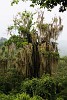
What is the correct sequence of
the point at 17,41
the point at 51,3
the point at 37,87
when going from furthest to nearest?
the point at 17,41 < the point at 37,87 < the point at 51,3

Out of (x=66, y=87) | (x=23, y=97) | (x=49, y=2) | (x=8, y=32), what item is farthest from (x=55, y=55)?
(x=49, y=2)

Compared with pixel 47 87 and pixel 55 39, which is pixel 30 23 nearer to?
pixel 55 39

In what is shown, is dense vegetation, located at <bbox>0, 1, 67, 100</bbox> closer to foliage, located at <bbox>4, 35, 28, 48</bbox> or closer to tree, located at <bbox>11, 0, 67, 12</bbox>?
foliage, located at <bbox>4, 35, 28, 48</bbox>

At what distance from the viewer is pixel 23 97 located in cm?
1266

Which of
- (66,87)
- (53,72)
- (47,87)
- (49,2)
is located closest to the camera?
(49,2)

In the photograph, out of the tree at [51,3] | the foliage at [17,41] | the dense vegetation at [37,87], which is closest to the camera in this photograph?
the tree at [51,3]

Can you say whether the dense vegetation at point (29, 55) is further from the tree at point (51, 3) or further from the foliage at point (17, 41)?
the tree at point (51, 3)

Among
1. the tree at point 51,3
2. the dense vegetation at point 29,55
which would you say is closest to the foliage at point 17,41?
the dense vegetation at point 29,55

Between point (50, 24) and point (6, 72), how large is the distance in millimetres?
4192

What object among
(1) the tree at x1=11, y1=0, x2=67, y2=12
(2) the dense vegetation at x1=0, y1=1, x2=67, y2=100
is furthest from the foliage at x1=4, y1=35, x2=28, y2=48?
(1) the tree at x1=11, y1=0, x2=67, y2=12

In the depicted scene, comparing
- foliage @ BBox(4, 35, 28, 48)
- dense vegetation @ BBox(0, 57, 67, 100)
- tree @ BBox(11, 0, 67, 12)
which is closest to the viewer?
tree @ BBox(11, 0, 67, 12)

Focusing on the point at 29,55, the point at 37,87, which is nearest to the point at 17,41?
the point at 29,55

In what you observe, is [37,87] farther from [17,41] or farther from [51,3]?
[51,3]

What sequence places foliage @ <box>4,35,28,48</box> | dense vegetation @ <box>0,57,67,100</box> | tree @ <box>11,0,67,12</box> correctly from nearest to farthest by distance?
1. tree @ <box>11,0,67,12</box>
2. dense vegetation @ <box>0,57,67,100</box>
3. foliage @ <box>4,35,28,48</box>
